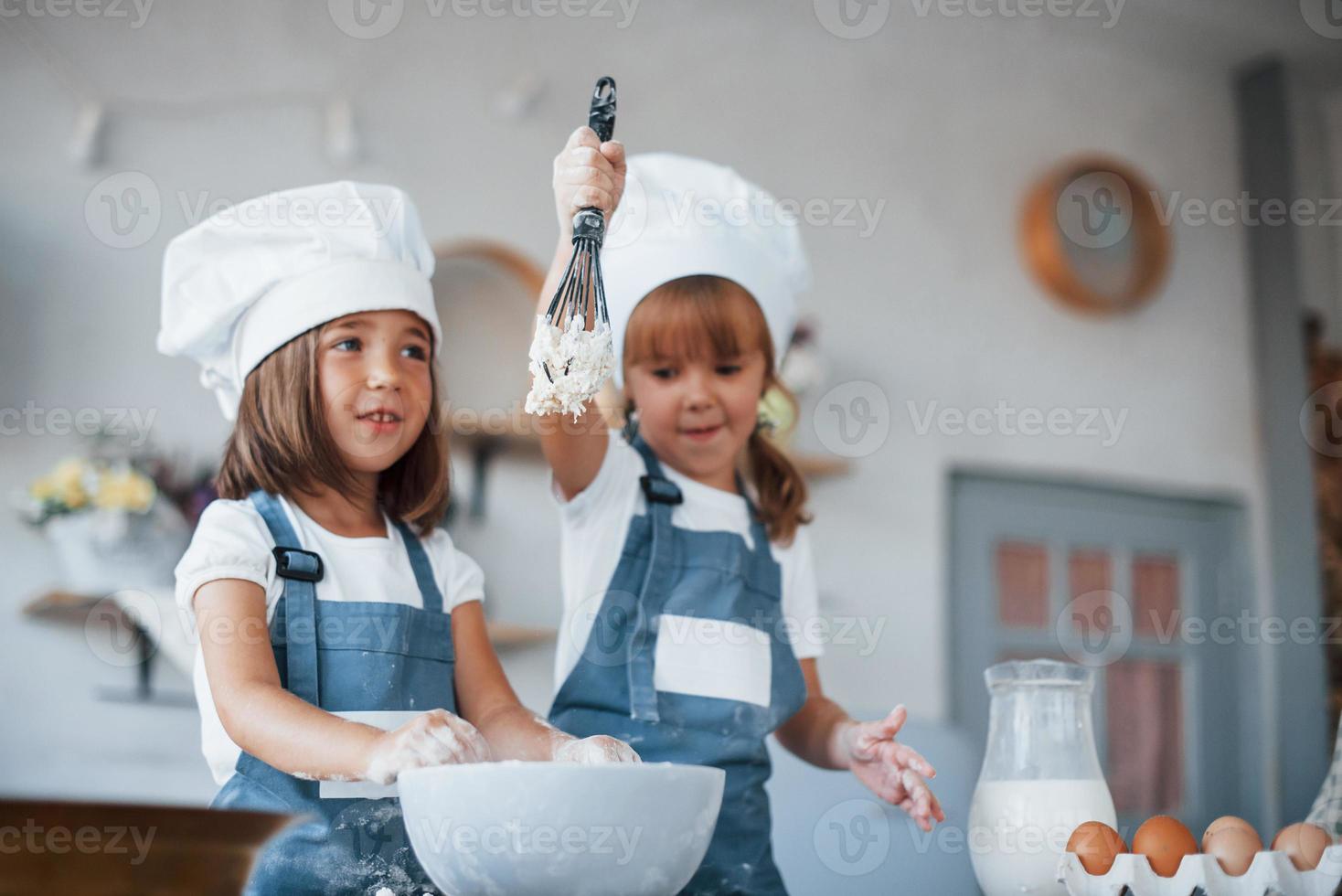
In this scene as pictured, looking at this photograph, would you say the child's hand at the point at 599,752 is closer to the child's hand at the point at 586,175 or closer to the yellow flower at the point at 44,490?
the child's hand at the point at 586,175

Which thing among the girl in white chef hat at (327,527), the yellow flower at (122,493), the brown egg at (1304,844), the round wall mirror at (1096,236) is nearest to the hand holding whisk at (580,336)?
the girl in white chef hat at (327,527)

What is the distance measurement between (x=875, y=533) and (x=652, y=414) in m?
1.62

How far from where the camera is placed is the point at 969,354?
3016mm

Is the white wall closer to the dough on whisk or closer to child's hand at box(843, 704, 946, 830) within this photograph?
child's hand at box(843, 704, 946, 830)

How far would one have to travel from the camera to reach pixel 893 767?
1.05m

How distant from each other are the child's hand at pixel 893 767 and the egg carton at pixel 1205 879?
169mm

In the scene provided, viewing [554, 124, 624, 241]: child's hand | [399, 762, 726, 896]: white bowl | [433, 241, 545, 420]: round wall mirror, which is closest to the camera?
[399, 762, 726, 896]: white bowl

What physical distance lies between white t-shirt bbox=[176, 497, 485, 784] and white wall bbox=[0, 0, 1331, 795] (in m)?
1.24

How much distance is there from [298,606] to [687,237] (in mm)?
551

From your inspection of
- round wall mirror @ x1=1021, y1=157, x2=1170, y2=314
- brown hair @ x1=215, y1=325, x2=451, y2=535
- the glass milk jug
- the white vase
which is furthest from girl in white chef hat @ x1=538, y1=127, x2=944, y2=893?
round wall mirror @ x1=1021, y1=157, x2=1170, y2=314

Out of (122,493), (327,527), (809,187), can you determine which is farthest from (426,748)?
(809,187)

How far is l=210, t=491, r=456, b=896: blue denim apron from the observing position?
883 millimetres

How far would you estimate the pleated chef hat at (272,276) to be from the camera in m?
1.02

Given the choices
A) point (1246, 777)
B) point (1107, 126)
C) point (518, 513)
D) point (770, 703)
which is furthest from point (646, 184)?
point (1246, 777)
